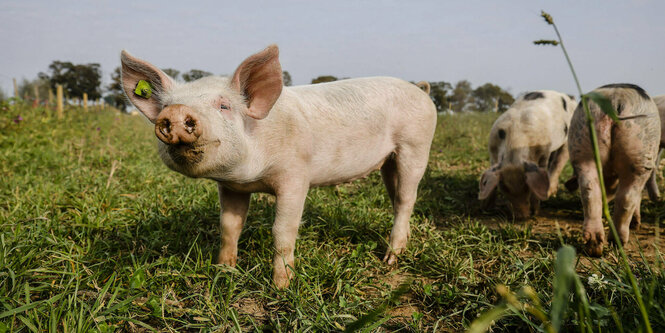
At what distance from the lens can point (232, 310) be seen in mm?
2133

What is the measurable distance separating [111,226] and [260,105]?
1869 mm

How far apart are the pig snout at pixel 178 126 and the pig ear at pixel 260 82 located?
0.43 m

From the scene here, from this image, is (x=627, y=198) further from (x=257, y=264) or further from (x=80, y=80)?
(x=80, y=80)

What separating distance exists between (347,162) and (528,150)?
3375 millimetres

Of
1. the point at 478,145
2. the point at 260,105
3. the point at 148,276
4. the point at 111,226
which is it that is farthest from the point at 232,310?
the point at 478,145

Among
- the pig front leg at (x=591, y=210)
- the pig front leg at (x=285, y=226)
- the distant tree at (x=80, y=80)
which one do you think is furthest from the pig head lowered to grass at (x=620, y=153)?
the distant tree at (x=80, y=80)

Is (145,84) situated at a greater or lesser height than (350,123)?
greater

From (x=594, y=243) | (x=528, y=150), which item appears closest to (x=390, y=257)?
(x=594, y=243)

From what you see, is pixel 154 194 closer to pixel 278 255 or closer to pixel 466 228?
pixel 278 255

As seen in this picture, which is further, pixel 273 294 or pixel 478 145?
pixel 478 145

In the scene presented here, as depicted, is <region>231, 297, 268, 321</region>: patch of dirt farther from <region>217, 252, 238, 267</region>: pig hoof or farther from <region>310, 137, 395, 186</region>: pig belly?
<region>310, 137, 395, 186</region>: pig belly

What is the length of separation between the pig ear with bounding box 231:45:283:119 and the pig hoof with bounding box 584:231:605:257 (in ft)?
9.29

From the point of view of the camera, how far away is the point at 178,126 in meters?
1.83

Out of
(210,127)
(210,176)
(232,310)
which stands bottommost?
(232,310)
